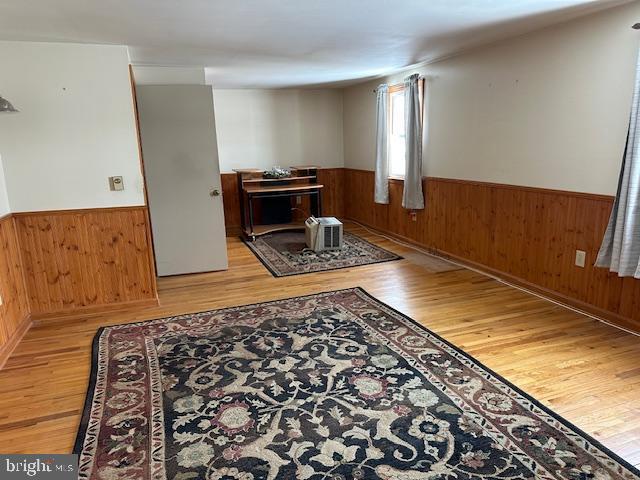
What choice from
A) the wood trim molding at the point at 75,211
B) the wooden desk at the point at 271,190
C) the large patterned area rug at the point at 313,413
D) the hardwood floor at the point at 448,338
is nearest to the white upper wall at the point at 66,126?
the wood trim molding at the point at 75,211

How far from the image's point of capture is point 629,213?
2.86 metres

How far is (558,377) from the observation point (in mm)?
2473

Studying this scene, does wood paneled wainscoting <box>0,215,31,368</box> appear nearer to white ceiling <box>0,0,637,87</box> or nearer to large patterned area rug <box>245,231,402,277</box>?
white ceiling <box>0,0,637,87</box>

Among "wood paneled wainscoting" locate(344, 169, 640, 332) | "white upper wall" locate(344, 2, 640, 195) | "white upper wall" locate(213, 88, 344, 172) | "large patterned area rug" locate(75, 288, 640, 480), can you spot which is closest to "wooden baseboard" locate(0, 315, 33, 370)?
"large patterned area rug" locate(75, 288, 640, 480)

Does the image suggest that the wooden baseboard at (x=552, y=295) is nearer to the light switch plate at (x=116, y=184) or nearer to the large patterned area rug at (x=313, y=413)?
the large patterned area rug at (x=313, y=413)

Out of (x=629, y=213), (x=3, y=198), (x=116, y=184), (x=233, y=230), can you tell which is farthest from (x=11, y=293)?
(x=629, y=213)

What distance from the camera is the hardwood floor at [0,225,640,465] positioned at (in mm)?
2152

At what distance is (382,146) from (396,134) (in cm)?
25

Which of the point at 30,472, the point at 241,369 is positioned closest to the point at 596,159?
the point at 241,369

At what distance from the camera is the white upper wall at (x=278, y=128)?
6.80 m

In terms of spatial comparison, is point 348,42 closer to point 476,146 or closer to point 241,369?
point 476,146

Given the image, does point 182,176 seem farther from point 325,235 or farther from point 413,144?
point 413,144

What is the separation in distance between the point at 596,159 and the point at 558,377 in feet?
5.52

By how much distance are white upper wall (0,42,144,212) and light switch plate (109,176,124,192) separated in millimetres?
35
